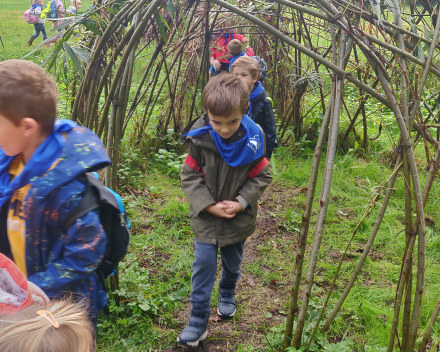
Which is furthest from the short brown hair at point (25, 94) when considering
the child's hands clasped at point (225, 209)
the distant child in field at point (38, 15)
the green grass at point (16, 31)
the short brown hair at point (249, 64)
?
the distant child in field at point (38, 15)

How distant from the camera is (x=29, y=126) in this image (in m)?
1.13

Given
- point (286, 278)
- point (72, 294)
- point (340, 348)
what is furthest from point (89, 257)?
point (286, 278)

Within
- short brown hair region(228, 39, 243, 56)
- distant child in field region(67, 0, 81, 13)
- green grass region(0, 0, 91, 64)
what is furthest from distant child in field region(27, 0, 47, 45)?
short brown hair region(228, 39, 243, 56)

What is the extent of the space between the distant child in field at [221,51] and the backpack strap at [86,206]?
2904mm

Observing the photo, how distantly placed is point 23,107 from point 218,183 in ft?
3.44

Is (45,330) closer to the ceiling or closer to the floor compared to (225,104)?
closer to the floor

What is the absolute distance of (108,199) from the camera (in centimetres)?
120

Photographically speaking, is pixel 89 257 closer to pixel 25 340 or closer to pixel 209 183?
pixel 25 340

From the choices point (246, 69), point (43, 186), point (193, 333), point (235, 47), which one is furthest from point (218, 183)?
point (235, 47)

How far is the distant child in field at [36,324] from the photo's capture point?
749 mm

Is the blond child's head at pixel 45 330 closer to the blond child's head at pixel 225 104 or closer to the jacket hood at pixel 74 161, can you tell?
the jacket hood at pixel 74 161

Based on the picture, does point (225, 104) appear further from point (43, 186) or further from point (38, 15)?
point (38, 15)

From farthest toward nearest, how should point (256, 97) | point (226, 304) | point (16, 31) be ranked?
point (16, 31)
point (256, 97)
point (226, 304)

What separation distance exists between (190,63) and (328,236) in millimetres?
2801
